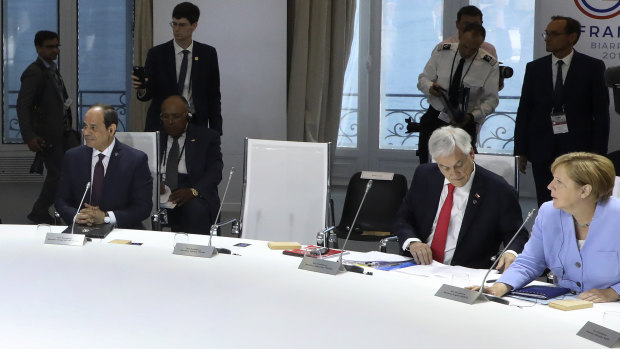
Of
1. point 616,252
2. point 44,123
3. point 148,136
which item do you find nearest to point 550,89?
point 148,136

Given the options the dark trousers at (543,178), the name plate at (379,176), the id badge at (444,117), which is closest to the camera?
the name plate at (379,176)

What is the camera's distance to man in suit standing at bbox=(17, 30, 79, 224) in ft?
22.8

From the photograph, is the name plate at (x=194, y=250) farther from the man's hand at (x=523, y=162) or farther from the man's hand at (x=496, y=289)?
the man's hand at (x=523, y=162)

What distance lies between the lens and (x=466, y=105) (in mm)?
5605

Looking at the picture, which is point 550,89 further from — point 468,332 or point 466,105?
point 468,332

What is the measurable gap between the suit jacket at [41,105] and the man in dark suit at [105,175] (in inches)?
101

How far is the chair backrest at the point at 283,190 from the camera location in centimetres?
447

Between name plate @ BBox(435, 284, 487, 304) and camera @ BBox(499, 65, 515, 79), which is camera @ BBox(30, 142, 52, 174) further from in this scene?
name plate @ BBox(435, 284, 487, 304)

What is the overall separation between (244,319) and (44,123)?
5.09 m

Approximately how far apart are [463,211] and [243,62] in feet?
13.2

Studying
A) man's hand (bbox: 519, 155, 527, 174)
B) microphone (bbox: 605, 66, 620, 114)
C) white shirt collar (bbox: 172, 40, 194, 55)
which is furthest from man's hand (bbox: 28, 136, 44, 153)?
microphone (bbox: 605, 66, 620, 114)

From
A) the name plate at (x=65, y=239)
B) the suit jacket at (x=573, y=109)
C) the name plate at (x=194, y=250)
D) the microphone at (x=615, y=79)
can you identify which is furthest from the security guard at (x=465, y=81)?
the name plate at (x=65, y=239)

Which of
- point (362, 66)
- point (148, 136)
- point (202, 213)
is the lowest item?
point (202, 213)

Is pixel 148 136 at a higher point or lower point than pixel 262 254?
higher
